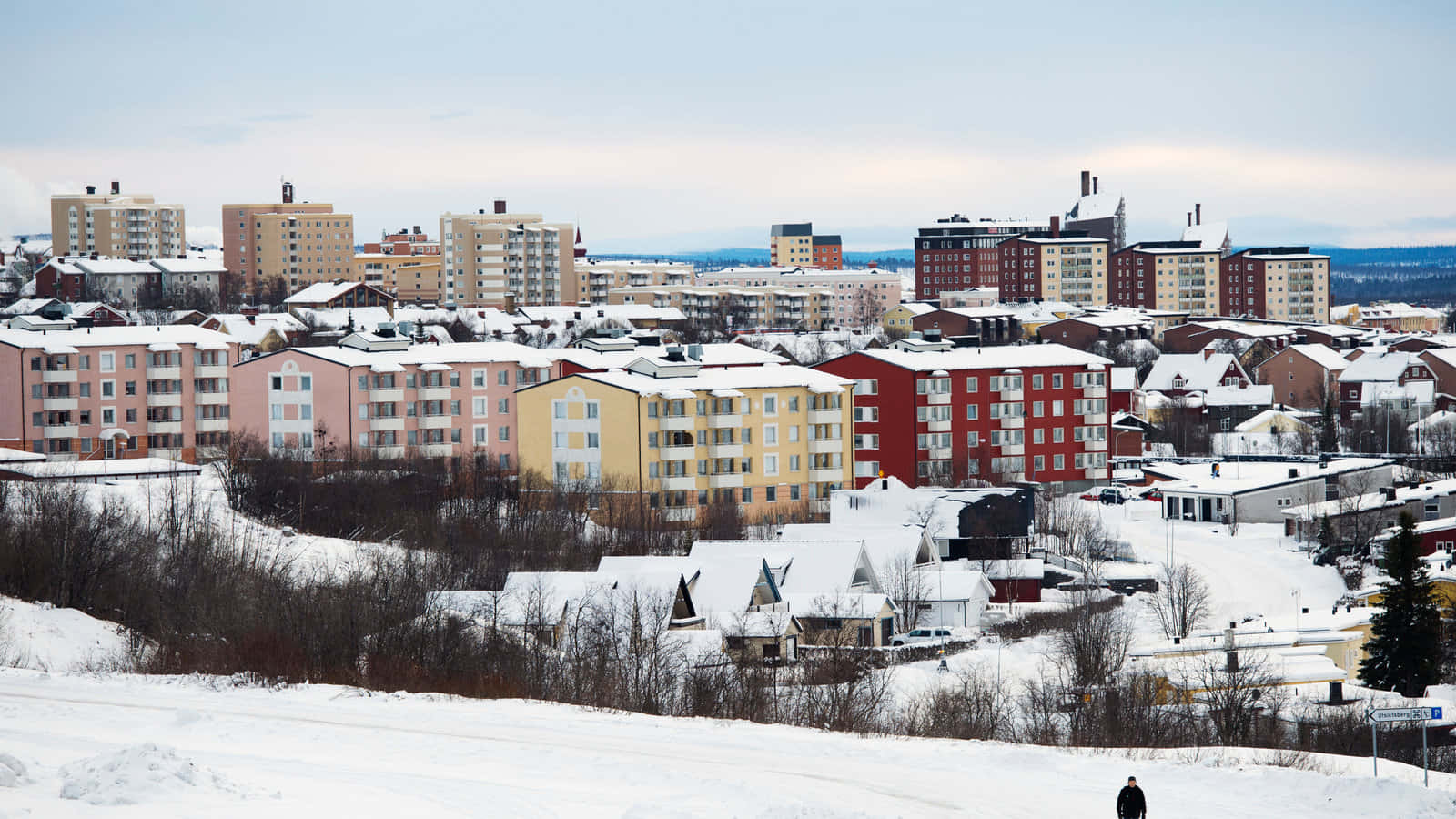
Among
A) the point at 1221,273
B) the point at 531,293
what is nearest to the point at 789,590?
the point at 531,293

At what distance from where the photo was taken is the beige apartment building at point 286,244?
106 m

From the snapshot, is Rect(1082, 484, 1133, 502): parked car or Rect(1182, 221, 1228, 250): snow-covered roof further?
Rect(1182, 221, 1228, 250): snow-covered roof

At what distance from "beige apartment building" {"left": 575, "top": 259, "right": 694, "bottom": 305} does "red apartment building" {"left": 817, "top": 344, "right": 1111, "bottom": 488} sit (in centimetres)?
5435

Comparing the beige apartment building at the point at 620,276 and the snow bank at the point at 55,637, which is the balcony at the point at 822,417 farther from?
the beige apartment building at the point at 620,276

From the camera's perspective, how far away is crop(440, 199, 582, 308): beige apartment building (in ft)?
315

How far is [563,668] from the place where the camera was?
20.0 m

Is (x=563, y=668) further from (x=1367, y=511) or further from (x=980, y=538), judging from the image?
(x=1367, y=511)

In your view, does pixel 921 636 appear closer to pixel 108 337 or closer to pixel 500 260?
pixel 108 337

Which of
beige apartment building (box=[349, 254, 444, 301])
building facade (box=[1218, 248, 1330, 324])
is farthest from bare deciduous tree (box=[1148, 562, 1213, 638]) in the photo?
beige apartment building (box=[349, 254, 444, 301])

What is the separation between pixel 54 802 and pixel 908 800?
18.7ft

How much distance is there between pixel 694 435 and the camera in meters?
39.3

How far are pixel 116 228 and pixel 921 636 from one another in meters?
94.2

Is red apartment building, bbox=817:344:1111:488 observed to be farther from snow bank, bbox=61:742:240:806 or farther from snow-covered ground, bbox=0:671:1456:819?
snow bank, bbox=61:742:240:806

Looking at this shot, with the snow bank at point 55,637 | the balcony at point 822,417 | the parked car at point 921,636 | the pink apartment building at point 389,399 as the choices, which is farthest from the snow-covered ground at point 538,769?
the pink apartment building at point 389,399
